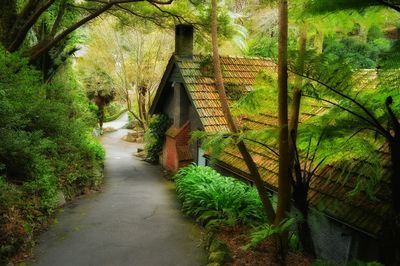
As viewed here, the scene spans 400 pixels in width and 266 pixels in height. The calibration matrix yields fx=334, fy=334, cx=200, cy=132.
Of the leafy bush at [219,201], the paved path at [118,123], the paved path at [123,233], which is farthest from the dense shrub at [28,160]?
the paved path at [118,123]

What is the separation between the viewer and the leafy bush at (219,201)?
25.7ft

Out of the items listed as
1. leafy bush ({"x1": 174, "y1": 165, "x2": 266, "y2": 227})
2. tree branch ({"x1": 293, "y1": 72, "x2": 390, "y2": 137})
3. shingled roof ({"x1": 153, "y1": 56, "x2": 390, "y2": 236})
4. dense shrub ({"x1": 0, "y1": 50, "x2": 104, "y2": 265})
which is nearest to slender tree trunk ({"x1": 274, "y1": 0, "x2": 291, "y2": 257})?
tree branch ({"x1": 293, "y1": 72, "x2": 390, "y2": 137})

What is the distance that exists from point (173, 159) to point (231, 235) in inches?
306

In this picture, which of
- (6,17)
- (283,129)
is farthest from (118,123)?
(283,129)

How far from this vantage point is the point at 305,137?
561cm

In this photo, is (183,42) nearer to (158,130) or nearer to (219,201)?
(158,130)

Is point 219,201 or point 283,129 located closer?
point 283,129

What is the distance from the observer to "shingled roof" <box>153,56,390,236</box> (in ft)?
18.3

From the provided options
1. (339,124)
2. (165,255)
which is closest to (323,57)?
(339,124)

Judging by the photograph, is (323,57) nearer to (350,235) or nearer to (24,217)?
(350,235)

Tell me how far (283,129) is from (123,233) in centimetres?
489

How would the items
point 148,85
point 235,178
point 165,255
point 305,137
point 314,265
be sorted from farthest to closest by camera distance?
point 148,85, point 235,178, point 165,255, point 305,137, point 314,265

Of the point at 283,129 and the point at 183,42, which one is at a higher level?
the point at 183,42

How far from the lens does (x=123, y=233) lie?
8164 millimetres
